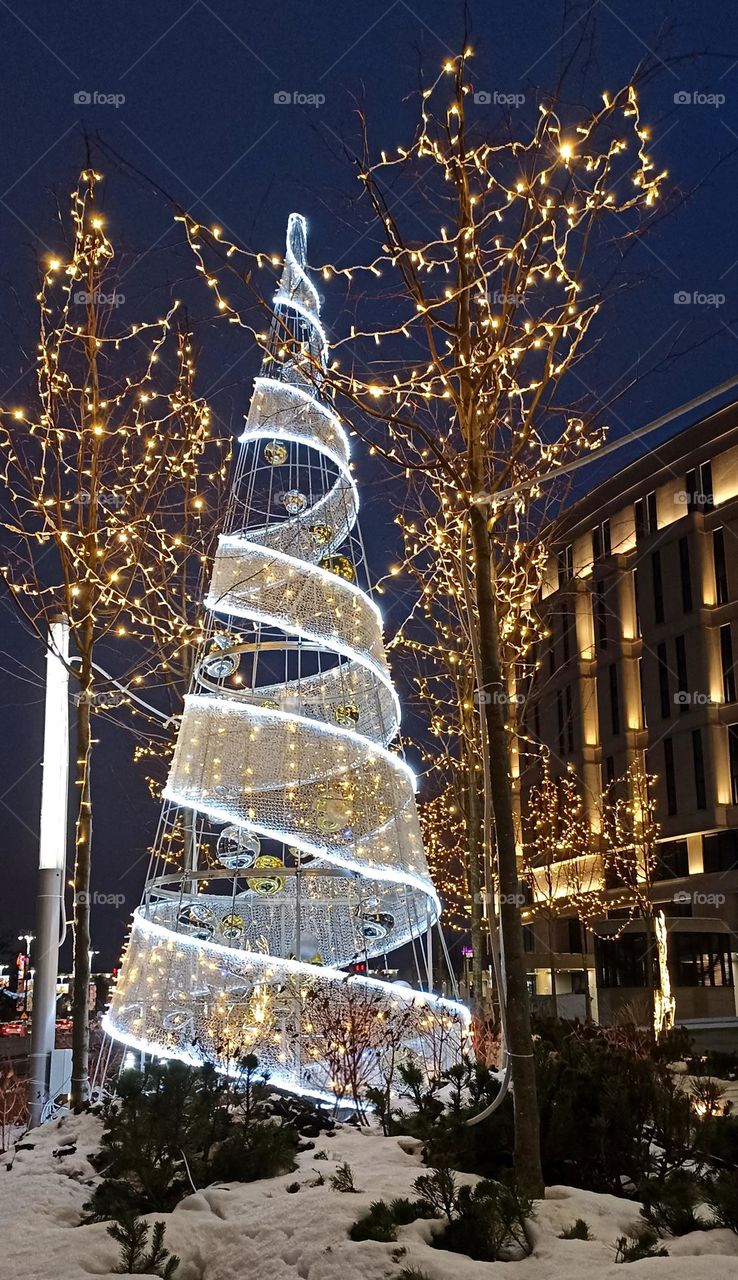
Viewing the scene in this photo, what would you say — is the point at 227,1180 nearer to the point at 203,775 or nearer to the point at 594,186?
the point at 203,775

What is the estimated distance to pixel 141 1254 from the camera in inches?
188

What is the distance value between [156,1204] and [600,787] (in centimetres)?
4702

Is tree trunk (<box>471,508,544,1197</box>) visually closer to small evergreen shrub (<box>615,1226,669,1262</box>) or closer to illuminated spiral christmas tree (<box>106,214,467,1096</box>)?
small evergreen shrub (<box>615,1226,669,1262</box>)

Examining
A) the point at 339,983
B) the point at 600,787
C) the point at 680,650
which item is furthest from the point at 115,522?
the point at 600,787

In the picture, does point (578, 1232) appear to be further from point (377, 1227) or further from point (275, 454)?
point (275, 454)

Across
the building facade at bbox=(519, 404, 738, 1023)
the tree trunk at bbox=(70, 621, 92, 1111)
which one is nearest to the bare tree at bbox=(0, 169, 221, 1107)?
the tree trunk at bbox=(70, 621, 92, 1111)

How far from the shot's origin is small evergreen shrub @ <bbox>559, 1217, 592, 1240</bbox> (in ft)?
16.0

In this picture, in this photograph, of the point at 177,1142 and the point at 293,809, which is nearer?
the point at 177,1142

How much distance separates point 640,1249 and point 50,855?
809cm

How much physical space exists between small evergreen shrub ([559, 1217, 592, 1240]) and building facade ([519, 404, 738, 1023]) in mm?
30876

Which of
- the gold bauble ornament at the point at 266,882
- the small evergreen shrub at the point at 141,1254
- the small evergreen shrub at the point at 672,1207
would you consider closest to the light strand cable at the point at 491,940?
the small evergreen shrub at the point at 672,1207

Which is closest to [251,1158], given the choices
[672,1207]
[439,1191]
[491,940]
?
[439,1191]

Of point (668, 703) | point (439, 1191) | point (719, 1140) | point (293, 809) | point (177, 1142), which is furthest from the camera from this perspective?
point (668, 703)

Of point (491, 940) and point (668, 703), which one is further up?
point (668, 703)
